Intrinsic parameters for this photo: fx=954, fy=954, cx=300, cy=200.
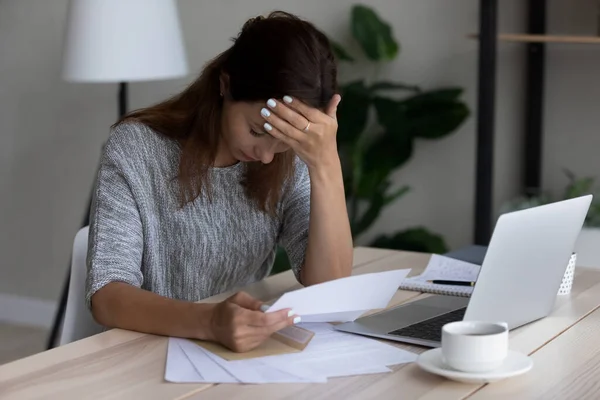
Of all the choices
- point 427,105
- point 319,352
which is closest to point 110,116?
point 427,105

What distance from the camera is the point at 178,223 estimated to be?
1795mm

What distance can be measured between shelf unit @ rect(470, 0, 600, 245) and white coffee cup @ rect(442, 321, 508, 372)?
175 cm

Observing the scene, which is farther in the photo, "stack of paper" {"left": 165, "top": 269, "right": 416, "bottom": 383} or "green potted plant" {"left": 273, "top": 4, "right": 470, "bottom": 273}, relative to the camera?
"green potted plant" {"left": 273, "top": 4, "right": 470, "bottom": 273}

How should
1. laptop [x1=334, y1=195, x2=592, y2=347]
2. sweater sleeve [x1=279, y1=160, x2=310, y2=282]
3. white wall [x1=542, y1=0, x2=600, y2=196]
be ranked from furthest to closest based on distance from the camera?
1. white wall [x1=542, y1=0, x2=600, y2=196]
2. sweater sleeve [x1=279, y1=160, x2=310, y2=282]
3. laptop [x1=334, y1=195, x2=592, y2=347]

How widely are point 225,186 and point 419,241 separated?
152cm

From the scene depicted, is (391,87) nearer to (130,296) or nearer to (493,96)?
(493,96)

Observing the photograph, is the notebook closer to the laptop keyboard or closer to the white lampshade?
the laptop keyboard

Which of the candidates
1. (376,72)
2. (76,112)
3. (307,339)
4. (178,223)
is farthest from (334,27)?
(307,339)

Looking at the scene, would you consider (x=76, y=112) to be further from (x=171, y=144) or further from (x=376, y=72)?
(x=171, y=144)

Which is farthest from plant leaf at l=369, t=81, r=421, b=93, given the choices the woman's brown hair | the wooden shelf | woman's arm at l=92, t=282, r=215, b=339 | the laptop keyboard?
woman's arm at l=92, t=282, r=215, b=339

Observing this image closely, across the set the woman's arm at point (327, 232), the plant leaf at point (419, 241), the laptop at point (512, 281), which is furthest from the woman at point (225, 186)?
the plant leaf at point (419, 241)

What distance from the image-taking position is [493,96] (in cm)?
288

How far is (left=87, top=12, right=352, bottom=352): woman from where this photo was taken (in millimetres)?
1592

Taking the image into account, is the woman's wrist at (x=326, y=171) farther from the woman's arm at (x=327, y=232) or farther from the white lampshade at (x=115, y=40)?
the white lampshade at (x=115, y=40)
